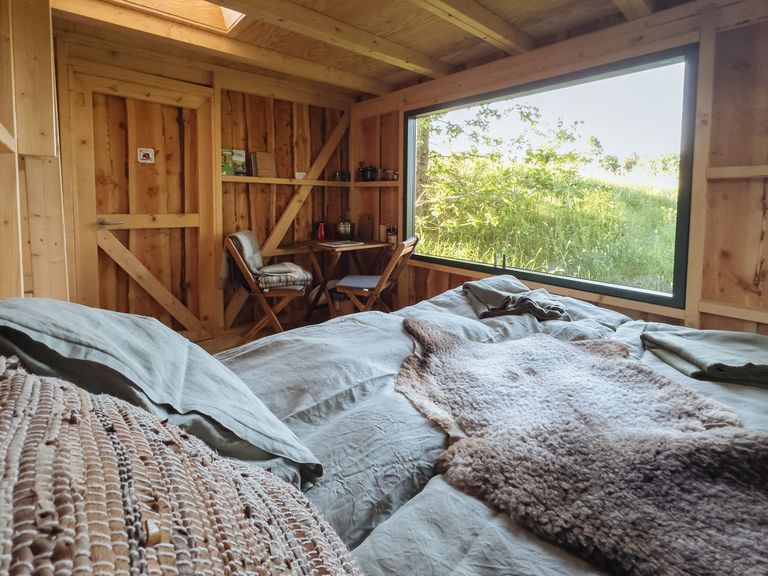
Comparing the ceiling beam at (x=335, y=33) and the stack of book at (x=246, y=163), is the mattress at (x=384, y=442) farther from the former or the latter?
the stack of book at (x=246, y=163)

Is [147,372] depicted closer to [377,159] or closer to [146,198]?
[146,198]

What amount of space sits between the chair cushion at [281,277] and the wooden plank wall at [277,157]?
669 mm

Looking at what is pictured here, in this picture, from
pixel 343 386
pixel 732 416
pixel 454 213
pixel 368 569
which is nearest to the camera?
pixel 368 569

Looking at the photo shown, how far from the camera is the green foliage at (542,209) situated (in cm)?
278

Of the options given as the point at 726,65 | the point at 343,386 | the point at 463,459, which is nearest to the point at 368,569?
the point at 463,459

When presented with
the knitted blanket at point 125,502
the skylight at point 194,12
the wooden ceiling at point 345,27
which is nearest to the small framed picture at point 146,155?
the wooden ceiling at point 345,27

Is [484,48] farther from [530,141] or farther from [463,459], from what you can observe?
[463,459]

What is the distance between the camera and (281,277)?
3768mm

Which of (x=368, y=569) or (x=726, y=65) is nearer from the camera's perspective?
(x=368, y=569)

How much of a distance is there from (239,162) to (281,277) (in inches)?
47.9

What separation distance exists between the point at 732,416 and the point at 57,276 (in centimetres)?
229

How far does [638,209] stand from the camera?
110 inches

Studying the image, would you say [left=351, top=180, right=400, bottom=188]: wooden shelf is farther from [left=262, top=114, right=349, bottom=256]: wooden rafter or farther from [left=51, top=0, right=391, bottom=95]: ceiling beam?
[left=51, top=0, right=391, bottom=95]: ceiling beam

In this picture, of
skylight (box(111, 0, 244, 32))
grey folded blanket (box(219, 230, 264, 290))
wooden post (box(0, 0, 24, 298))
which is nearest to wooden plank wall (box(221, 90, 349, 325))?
grey folded blanket (box(219, 230, 264, 290))
